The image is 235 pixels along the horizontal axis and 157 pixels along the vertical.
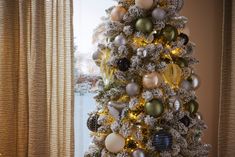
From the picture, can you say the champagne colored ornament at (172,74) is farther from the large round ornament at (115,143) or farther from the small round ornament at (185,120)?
the large round ornament at (115,143)

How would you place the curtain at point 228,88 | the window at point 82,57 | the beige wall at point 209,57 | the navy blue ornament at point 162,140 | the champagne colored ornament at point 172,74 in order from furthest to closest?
the beige wall at point 209,57 < the curtain at point 228,88 < the window at point 82,57 < the champagne colored ornament at point 172,74 < the navy blue ornament at point 162,140

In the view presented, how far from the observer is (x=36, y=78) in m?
2.24

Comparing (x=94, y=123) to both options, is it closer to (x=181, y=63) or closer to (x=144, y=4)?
(x=181, y=63)

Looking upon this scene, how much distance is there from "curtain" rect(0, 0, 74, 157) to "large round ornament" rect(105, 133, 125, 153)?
0.68 meters

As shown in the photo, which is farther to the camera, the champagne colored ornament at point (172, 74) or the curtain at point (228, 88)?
the curtain at point (228, 88)

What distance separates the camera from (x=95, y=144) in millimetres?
1850

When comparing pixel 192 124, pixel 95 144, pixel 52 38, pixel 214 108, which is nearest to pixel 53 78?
pixel 52 38

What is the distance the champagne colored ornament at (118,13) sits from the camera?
1.77 metres

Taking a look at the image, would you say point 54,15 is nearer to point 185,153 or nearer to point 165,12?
point 165,12

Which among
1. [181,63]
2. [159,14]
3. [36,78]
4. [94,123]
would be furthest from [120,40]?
[36,78]

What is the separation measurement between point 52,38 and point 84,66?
1.19 ft

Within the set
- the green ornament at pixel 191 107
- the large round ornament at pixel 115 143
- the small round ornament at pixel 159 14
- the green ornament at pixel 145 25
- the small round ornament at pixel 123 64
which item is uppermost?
the small round ornament at pixel 159 14

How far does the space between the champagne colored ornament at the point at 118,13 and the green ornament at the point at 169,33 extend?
0.24m

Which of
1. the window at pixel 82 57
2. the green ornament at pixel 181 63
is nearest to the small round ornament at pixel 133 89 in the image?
the green ornament at pixel 181 63
